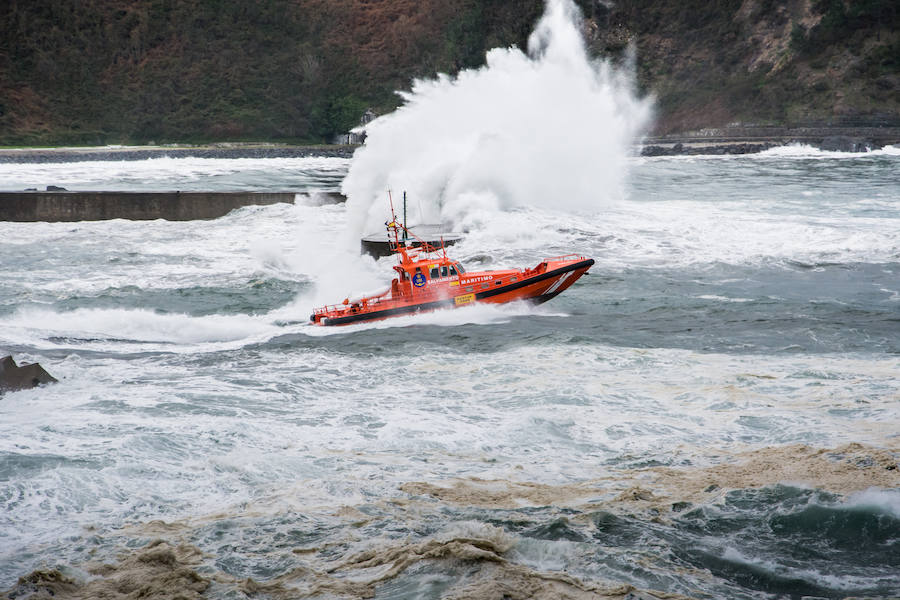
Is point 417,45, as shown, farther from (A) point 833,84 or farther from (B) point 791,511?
(B) point 791,511

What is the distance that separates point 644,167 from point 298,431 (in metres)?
57.9

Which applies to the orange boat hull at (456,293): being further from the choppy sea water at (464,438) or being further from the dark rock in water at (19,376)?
the dark rock in water at (19,376)

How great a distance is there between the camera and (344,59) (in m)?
124

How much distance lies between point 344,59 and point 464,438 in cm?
12015

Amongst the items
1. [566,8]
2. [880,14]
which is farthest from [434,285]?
[566,8]

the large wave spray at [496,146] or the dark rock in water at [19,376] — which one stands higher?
the large wave spray at [496,146]

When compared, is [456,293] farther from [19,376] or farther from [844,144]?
[844,144]

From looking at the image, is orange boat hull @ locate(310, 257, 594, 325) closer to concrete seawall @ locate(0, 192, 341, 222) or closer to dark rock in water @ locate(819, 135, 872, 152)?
concrete seawall @ locate(0, 192, 341, 222)

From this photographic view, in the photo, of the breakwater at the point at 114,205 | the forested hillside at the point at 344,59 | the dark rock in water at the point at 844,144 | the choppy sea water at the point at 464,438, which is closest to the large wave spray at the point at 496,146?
the breakwater at the point at 114,205

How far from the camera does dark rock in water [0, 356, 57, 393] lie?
12.0m

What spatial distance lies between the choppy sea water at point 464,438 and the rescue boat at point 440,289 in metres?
0.36

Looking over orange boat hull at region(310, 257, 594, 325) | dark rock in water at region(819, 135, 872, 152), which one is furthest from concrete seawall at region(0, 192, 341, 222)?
dark rock in water at region(819, 135, 872, 152)

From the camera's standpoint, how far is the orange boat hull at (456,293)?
17.9 m

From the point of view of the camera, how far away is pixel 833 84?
9019 cm
